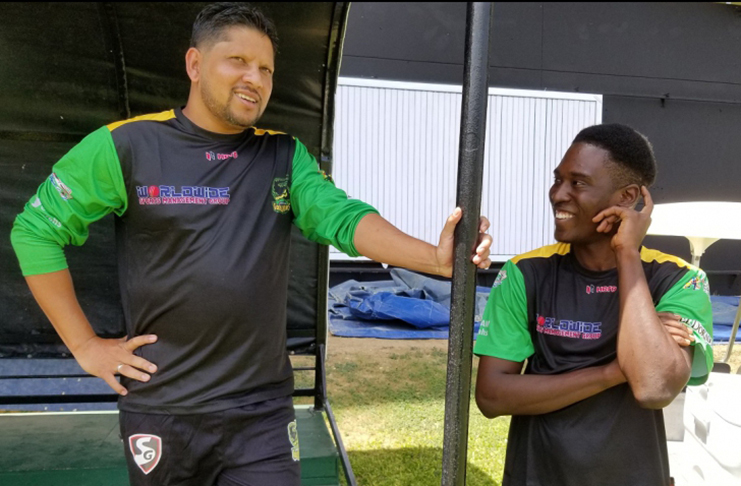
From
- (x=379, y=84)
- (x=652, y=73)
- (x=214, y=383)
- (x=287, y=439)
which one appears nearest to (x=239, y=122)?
(x=214, y=383)

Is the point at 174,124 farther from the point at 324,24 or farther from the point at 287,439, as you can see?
the point at 324,24

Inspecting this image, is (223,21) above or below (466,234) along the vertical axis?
above

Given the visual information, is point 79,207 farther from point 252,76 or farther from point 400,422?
point 400,422

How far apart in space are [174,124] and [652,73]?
9060 millimetres

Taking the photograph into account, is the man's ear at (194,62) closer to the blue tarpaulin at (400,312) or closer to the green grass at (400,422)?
the green grass at (400,422)

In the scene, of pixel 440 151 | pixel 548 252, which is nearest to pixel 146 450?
pixel 548 252

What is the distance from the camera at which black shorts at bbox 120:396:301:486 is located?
1.74 meters

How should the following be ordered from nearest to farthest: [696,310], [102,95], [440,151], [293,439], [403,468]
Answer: [696,310], [293,439], [102,95], [403,468], [440,151]

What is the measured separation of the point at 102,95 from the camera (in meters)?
3.10

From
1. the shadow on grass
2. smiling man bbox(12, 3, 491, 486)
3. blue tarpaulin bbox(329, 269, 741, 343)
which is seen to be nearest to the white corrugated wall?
blue tarpaulin bbox(329, 269, 741, 343)

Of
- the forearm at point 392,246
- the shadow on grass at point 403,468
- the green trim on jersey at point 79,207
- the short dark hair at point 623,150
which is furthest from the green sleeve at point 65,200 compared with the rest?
the shadow on grass at point 403,468

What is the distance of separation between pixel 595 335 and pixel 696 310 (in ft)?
0.85

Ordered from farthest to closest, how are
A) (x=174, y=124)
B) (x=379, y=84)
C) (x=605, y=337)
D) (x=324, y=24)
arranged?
(x=379, y=84) → (x=324, y=24) → (x=174, y=124) → (x=605, y=337)

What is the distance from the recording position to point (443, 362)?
6.03 m
